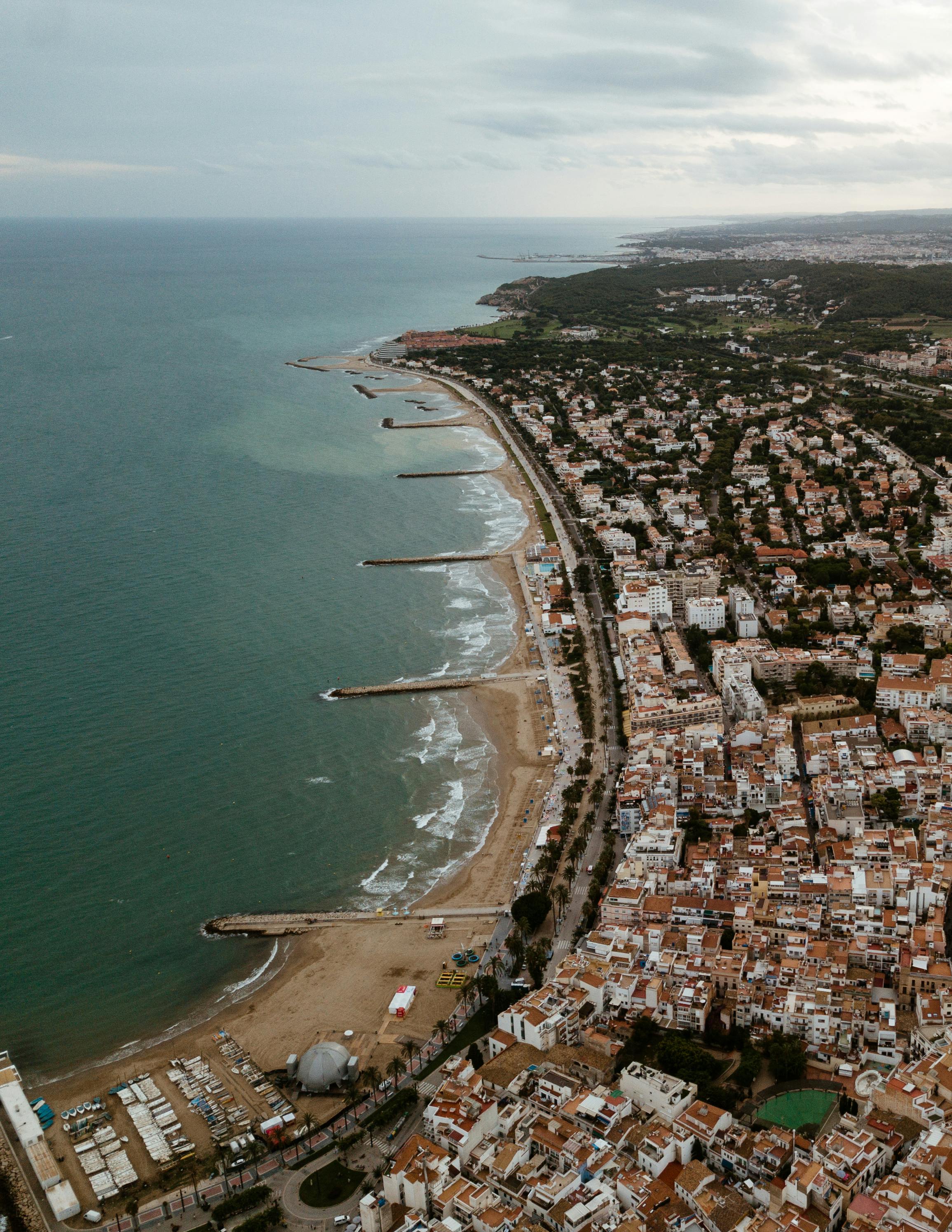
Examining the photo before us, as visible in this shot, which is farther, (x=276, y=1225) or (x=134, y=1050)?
(x=134, y=1050)

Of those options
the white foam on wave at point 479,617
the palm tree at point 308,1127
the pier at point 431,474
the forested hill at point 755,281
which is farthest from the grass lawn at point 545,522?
the forested hill at point 755,281

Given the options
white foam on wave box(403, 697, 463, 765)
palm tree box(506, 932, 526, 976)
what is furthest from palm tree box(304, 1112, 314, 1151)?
white foam on wave box(403, 697, 463, 765)

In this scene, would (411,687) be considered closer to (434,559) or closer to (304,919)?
(304,919)

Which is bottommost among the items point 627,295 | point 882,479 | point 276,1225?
point 276,1225

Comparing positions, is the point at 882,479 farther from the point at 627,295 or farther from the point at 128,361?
the point at 627,295

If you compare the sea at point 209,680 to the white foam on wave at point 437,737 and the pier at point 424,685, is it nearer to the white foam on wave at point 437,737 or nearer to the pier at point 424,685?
the white foam on wave at point 437,737

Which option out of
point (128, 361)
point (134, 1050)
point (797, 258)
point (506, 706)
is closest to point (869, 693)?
point (506, 706)

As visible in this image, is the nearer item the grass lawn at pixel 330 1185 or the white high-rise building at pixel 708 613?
the grass lawn at pixel 330 1185
